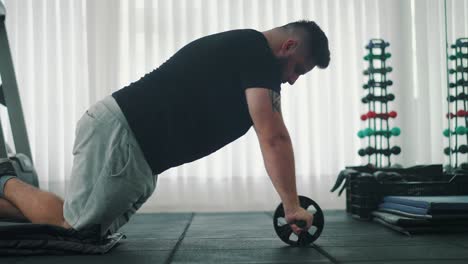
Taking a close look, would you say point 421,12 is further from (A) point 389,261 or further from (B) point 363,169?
(A) point 389,261

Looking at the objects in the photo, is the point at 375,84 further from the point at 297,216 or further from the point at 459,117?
the point at 297,216

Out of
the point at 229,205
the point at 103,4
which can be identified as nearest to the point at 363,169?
the point at 229,205

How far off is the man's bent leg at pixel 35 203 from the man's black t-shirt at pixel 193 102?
0.39 metres

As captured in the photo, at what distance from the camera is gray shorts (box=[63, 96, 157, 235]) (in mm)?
1613

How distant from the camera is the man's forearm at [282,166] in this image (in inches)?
59.2

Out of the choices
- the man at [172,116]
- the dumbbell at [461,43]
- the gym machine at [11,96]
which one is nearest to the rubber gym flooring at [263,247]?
the man at [172,116]

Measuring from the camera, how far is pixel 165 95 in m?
1.65

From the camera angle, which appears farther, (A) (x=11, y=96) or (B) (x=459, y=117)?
(B) (x=459, y=117)

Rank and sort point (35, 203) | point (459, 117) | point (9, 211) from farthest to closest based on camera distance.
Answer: point (459, 117)
point (9, 211)
point (35, 203)

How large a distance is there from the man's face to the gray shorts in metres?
0.56

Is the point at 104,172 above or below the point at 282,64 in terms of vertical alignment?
below

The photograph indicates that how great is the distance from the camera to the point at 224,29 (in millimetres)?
4164

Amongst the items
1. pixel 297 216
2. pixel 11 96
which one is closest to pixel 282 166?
pixel 297 216

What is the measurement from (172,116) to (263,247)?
0.54 m
